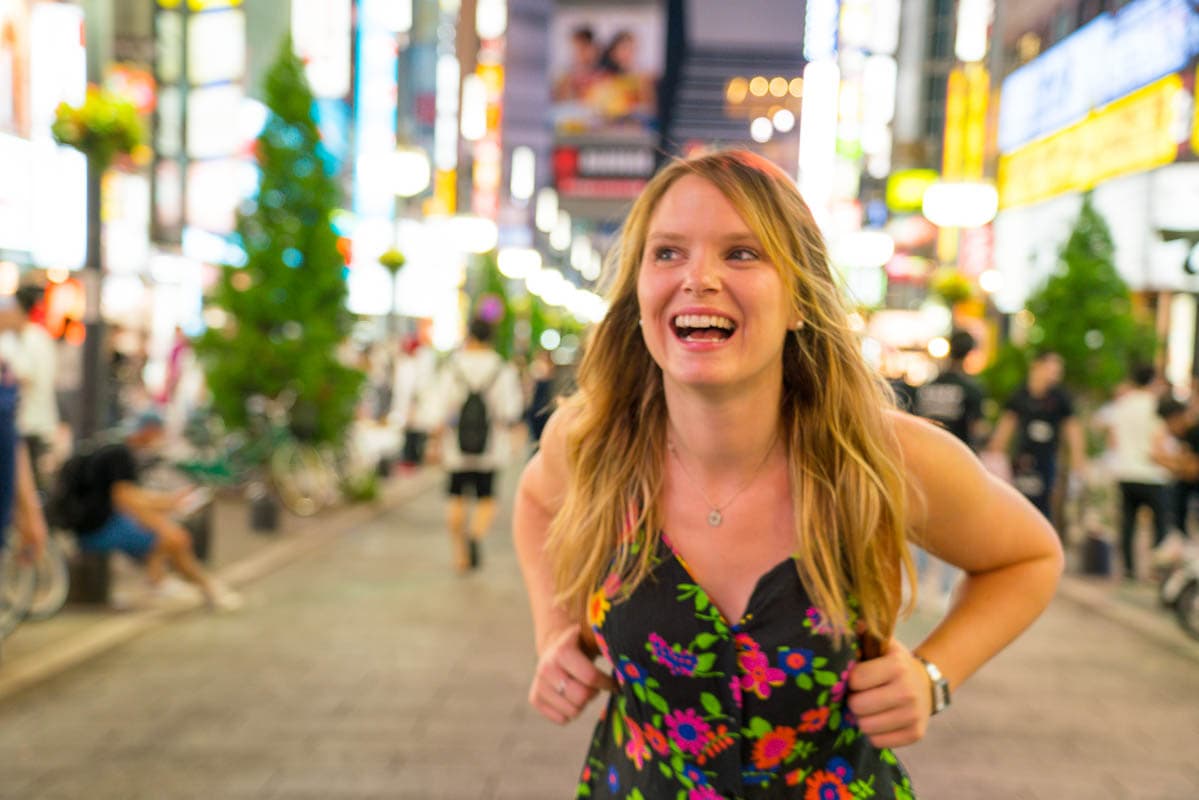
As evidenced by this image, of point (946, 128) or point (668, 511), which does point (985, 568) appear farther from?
point (946, 128)

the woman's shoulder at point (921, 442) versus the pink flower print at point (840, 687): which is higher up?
the woman's shoulder at point (921, 442)

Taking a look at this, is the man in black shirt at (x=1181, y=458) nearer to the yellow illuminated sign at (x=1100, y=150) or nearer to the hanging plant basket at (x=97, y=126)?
the hanging plant basket at (x=97, y=126)

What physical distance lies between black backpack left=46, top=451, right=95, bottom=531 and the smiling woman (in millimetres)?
6055

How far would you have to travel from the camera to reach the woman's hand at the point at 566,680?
2.01m

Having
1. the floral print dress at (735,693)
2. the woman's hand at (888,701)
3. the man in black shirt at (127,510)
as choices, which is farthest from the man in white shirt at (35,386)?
the woman's hand at (888,701)

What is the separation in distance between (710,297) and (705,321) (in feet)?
0.13

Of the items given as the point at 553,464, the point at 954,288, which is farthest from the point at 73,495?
the point at 954,288

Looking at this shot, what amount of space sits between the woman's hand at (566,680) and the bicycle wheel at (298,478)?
11403 mm

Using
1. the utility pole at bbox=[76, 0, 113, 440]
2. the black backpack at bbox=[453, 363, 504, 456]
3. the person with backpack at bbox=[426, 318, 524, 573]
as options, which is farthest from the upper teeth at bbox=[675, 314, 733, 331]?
the utility pole at bbox=[76, 0, 113, 440]

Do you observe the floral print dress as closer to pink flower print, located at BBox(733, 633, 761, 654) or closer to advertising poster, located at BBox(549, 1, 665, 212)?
pink flower print, located at BBox(733, 633, 761, 654)

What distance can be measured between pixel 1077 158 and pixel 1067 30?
471 centimetres

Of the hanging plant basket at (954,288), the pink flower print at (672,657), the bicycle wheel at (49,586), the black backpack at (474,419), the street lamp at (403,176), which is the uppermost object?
the street lamp at (403,176)

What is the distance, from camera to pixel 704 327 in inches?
71.9

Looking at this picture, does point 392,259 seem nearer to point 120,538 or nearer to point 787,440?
point 120,538
